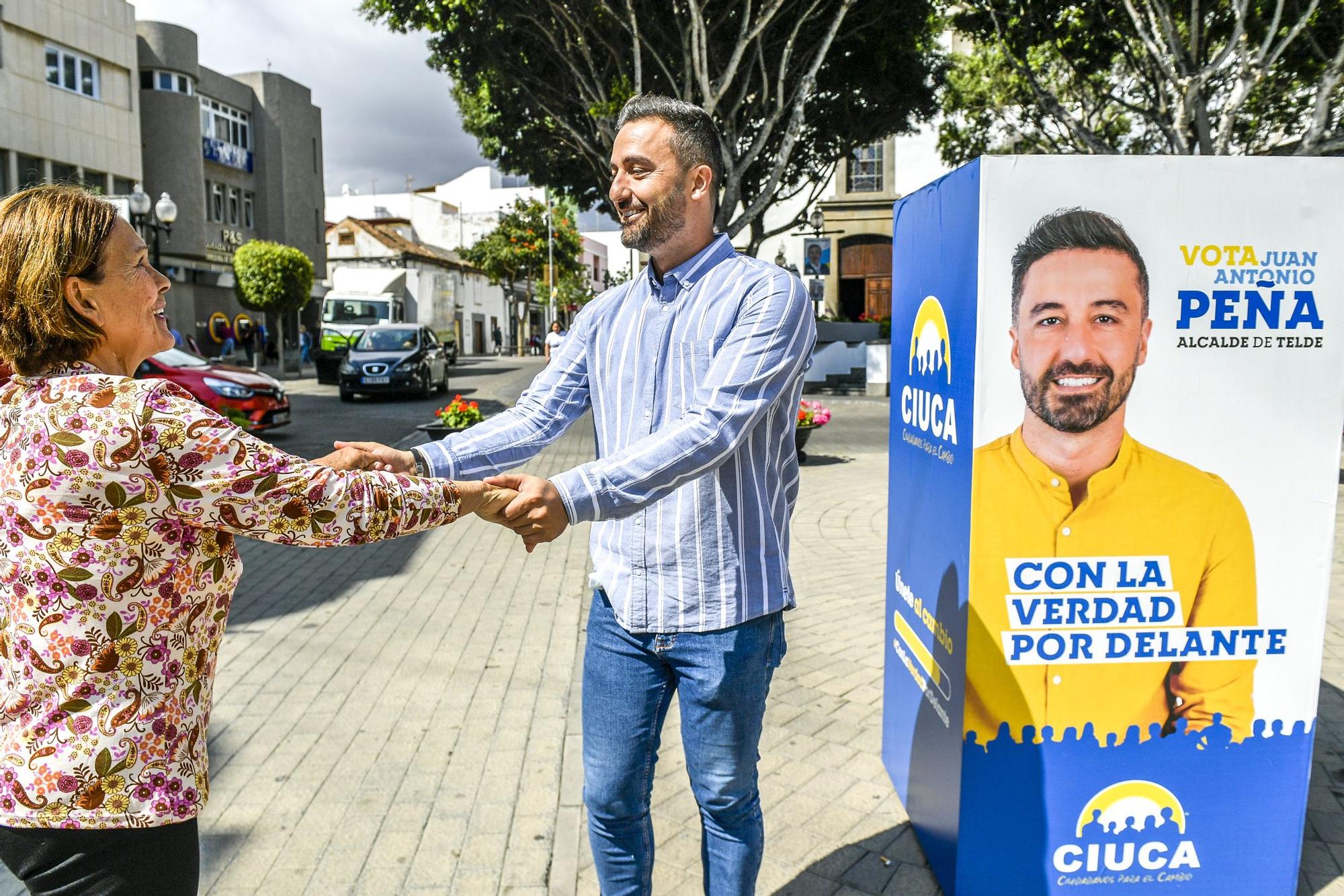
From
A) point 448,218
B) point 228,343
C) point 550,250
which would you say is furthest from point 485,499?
point 448,218

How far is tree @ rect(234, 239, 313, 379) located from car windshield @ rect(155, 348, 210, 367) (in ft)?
65.9

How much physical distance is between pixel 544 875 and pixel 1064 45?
51.9 feet

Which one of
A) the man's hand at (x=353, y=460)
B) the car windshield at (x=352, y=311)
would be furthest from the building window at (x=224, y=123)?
the man's hand at (x=353, y=460)

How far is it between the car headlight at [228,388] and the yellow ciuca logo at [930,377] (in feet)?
44.1

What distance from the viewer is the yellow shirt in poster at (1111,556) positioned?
107 inches

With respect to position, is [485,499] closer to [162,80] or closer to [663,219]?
[663,219]

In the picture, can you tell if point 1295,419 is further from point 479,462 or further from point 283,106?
point 283,106

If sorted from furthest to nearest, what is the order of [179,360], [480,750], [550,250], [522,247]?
[522,247] → [550,250] → [179,360] → [480,750]

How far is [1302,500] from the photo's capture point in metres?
2.76

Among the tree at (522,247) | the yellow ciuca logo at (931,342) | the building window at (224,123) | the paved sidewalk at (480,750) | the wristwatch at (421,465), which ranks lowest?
the paved sidewalk at (480,750)

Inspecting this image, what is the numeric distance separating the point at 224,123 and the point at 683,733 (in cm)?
4840

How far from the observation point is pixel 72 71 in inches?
1308

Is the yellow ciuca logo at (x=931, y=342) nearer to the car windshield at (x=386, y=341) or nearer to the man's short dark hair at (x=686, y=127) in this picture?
the man's short dark hair at (x=686, y=127)

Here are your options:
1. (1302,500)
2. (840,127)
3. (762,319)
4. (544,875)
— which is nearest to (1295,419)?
(1302,500)
